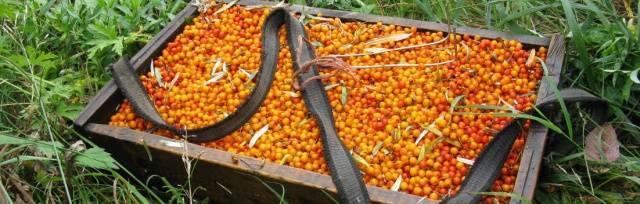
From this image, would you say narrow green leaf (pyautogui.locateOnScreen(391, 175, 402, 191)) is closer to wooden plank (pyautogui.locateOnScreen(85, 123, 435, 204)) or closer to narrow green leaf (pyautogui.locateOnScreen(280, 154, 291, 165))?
wooden plank (pyautogui.locateOnScreen(85, 123, 435, 204))

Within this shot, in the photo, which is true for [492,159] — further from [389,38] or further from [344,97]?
[389,38]

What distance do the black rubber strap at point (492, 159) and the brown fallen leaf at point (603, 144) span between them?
205 millimetres

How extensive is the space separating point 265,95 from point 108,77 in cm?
93

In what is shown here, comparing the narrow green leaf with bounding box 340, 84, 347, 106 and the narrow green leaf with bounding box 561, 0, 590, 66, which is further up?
the narrow green leaf with bounding box 561, 0, 590, 66

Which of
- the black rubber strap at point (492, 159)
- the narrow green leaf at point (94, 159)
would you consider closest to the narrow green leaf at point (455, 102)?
the black rubber strap at point (492, 159)

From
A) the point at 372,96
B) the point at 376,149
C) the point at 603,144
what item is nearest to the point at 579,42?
the point at 603,144

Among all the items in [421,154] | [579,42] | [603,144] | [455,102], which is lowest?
[603,144]

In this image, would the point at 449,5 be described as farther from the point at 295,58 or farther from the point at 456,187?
the point at 456,187

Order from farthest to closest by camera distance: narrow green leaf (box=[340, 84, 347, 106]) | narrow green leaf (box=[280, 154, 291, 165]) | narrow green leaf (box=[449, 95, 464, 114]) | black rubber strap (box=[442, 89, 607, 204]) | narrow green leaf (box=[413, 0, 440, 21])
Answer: narrow green leaf (box=[413, 0, 440, 21]) → narrow green leaf (box=[340, 84, 347, 106]) → narrow green leaf (box=[449, 95, 464, 114]) → narrow green leaf (box=[280, 154, 291, 165]) → black rubber strap (box=[442, 89, 607, 204])

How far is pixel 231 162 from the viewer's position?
230cm

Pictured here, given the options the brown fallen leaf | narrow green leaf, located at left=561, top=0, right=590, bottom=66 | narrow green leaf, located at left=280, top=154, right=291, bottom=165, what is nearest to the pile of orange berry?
narrow green leaf, located at left=280, top=154, right=291, bottom=165

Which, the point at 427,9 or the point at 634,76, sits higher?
the point at 427,9

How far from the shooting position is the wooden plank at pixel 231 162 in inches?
84.2

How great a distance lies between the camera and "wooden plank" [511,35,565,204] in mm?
2109
